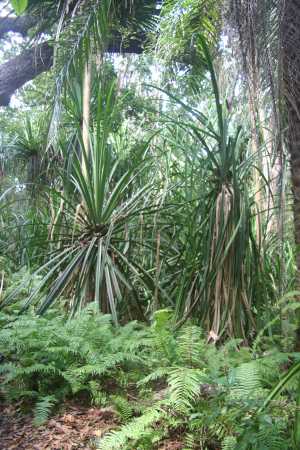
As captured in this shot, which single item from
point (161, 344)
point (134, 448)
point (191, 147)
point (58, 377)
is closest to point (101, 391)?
point (58, 377)

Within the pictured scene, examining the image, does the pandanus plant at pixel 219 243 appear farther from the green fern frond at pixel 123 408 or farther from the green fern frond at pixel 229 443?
the green fern frond at pixel 229 443

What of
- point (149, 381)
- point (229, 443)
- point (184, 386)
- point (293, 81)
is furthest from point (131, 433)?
point (293, 81)

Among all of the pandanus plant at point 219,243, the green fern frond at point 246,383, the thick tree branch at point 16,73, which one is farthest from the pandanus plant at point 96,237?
the thick tree branch at point 16,73

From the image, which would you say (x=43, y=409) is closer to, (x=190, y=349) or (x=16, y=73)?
(x=190, y=349)

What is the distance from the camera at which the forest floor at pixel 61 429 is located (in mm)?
2262

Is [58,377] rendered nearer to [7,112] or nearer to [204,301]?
[204,301]

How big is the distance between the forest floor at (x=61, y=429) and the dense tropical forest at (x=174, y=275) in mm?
10

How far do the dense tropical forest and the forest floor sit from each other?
0.03ft

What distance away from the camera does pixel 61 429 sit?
2.38 m

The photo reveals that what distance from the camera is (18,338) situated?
9.27ft

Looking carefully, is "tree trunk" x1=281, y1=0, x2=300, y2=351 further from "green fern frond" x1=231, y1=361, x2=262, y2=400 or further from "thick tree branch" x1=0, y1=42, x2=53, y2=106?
"thick tree branch" x1=0, y1=42, x2=53, y2=106

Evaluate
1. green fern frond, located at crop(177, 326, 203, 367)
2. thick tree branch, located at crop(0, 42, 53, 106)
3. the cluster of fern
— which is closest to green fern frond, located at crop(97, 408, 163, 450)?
the cluster of fern

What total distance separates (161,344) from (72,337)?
0.57 m

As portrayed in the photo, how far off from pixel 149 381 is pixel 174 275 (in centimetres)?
143
